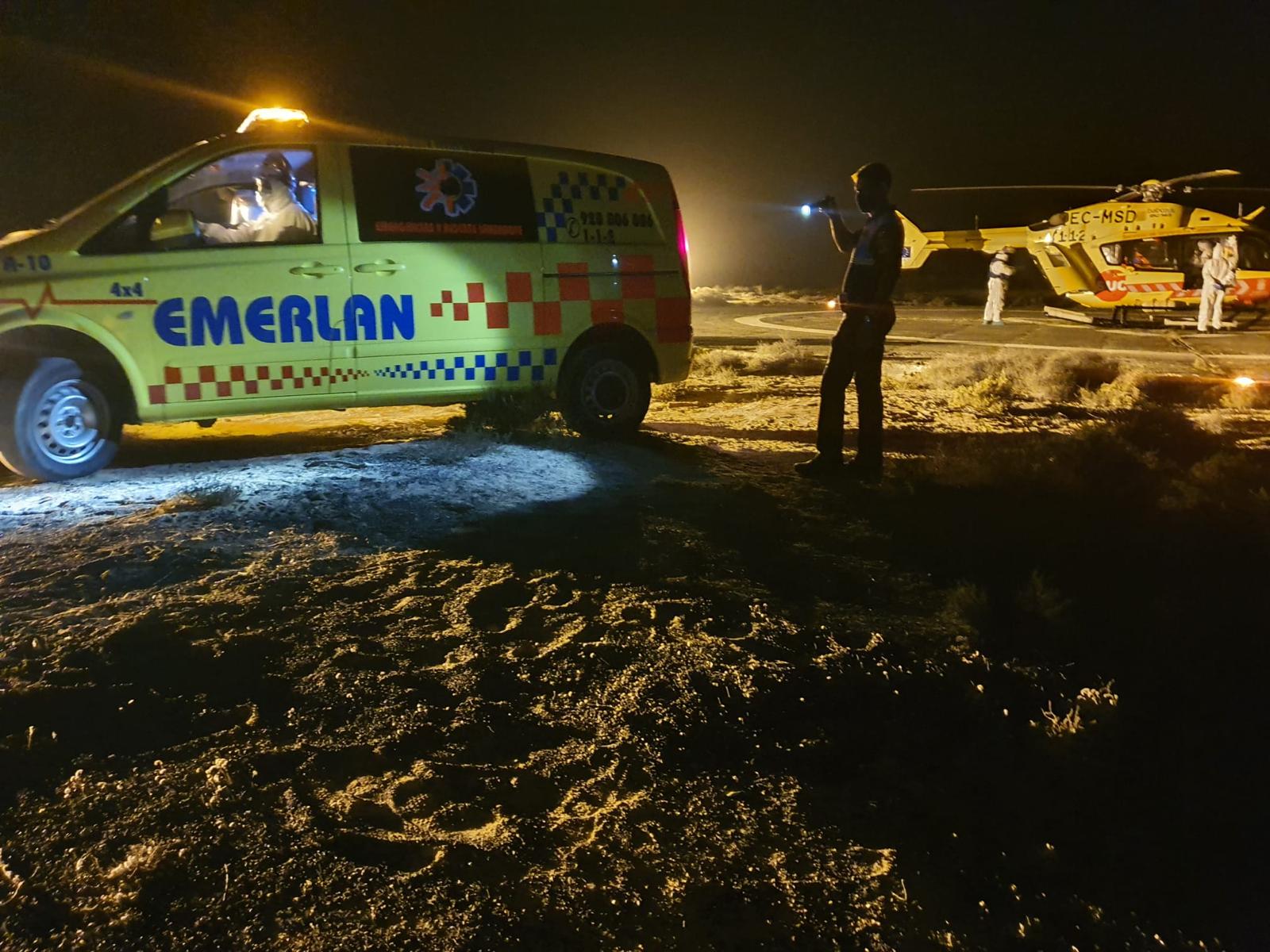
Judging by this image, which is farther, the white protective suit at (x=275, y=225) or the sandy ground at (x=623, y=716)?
the white protective suit at (x=275, y=225)

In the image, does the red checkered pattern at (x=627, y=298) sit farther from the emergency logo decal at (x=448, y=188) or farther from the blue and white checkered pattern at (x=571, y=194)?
the emergency logo decal at (x=448, y=188)

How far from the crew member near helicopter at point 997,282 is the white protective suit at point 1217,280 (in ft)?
11.0

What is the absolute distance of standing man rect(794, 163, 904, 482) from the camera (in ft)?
17.6

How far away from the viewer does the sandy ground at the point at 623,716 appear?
6.42ft

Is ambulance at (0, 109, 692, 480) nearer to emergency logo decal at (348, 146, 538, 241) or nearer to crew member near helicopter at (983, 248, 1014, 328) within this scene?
emergency logo decal at (348, 146, 538, 241)

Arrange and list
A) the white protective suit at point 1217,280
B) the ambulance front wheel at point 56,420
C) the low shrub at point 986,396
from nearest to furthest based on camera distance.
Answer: the ambulance front wheel at point 56,420, the low shrub at point 986,396, the white protective suit at point 1217,280

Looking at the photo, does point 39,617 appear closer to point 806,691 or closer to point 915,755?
point 806,691

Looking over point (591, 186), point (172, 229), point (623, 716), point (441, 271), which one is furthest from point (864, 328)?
point (172, 229)

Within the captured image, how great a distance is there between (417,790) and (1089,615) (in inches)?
99.1

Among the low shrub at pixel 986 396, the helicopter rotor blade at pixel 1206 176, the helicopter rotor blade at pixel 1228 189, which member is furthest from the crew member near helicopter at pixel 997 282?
the low shrub at pixel 986 396

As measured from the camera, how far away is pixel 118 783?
2.33 m

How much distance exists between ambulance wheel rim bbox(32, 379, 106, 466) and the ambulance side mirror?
87cm

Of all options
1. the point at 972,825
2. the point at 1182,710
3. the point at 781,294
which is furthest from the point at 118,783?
the point at 781,294

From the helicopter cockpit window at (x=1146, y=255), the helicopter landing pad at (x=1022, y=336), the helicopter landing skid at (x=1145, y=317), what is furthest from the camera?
the helicopter landing skid at (x=1145, y=317)
